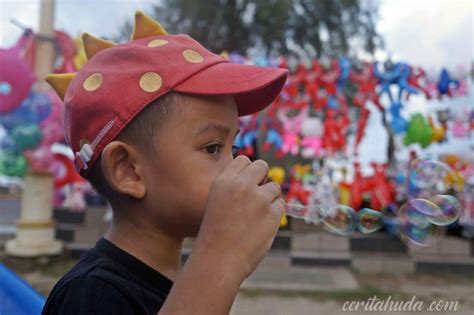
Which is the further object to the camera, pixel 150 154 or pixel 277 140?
pixel 277 140

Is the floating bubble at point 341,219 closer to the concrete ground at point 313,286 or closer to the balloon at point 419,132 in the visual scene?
the concrete ground at point 313,286

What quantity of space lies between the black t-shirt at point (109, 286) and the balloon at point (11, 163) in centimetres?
502

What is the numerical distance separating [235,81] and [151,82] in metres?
0.16

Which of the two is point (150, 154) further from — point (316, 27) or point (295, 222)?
point (316, 27)

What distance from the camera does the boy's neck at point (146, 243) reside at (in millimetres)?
913

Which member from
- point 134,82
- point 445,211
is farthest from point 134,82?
point 445,211

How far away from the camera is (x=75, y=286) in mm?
781

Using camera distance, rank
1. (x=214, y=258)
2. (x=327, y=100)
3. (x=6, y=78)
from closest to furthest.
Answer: (x=214, y=258)
(x=6, y=78)
(x=327, y=100)

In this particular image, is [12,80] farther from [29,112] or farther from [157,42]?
[157,42]

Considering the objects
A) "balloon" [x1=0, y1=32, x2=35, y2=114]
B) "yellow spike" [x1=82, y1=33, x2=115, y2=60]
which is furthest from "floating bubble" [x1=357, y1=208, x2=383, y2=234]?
"balloon" [x1=0, y1=32, x2=35, y2=114]

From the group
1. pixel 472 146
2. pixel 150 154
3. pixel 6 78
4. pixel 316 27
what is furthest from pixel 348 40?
pixel 150 154

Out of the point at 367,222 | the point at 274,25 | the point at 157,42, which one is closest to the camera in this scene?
the point at 157,42

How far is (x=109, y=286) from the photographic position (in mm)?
782

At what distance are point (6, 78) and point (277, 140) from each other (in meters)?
3.46
